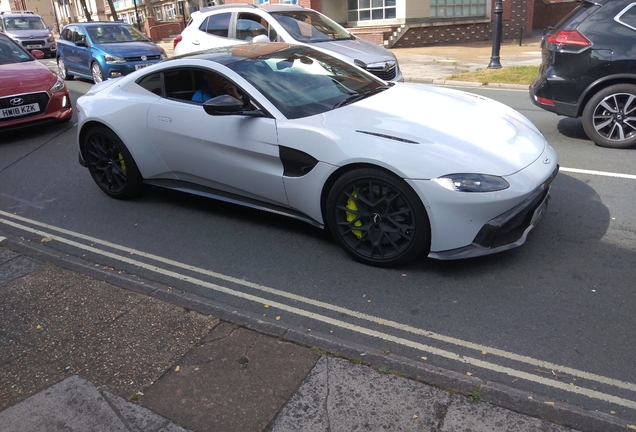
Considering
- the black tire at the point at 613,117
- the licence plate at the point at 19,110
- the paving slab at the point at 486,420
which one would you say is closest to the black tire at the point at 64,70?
the licence plate at the point at 19,110

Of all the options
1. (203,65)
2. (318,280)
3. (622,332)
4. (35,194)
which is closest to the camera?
(622,332)

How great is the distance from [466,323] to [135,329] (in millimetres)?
2104

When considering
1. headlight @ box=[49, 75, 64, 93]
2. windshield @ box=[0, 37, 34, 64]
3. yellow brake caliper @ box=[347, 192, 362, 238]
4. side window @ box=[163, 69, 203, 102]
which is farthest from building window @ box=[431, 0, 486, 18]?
yellow brake caliper @ box=[347, 192, 362, 238]

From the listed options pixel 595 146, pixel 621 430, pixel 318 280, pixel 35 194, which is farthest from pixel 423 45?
pixel 621 430

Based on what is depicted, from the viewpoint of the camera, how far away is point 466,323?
3557 mm

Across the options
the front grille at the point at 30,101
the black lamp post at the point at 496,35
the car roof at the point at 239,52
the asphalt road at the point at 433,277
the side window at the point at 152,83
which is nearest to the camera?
the asphalt road at the point at 433,277

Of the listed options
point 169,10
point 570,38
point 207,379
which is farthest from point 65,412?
point 169,10

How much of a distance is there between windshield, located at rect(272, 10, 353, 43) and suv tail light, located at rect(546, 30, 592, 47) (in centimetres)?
436

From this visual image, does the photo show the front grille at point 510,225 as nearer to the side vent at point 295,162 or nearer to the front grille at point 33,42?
the side vent at point 295,162

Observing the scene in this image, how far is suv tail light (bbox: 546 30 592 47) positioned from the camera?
6770 mm

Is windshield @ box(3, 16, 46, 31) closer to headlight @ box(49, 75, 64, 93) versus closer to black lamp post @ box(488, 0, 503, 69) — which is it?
headlight @ box(49, 75, 64, 93)

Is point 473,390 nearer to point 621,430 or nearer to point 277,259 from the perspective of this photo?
point 621,430

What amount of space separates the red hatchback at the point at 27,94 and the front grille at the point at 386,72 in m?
5.18

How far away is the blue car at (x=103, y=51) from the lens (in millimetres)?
13125
